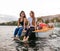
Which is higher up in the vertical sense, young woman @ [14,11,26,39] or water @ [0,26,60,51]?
young woman @ [14,11,26,39]

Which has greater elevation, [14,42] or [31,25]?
[31,25]

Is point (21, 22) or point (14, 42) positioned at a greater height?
point (21, 22)

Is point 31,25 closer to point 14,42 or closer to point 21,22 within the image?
A: point 21,22

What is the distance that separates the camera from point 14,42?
249 cm

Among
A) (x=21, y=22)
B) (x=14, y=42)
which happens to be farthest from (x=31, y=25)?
(x=14, y=42)

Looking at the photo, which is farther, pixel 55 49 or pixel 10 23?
pixel 10 23

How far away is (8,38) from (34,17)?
0.38 m

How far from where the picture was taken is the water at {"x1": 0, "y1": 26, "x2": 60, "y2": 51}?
240 cm

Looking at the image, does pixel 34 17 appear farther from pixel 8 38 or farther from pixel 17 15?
pixel 8 38

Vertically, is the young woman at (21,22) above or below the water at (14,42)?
above

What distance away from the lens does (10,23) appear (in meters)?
2.55

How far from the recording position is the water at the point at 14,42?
2404mm

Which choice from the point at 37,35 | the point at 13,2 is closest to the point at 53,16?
the point at 37,35

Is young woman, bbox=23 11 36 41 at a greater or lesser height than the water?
greater
